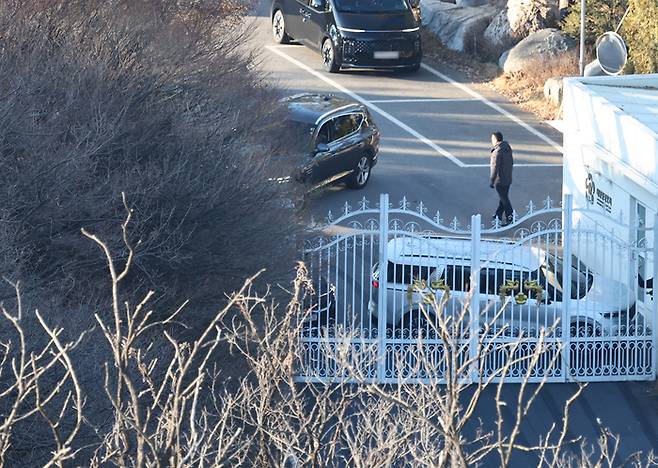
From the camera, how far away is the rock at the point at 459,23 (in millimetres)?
28000

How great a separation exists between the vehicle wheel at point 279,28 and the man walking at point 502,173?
11.1m

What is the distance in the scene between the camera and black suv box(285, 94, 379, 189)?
61.7 ft

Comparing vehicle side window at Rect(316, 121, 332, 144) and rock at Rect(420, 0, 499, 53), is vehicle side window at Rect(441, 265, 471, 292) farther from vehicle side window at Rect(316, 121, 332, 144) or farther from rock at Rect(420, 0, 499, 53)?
rock at Rect(420, 0, 499, 53)

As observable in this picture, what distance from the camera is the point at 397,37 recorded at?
2555 cm

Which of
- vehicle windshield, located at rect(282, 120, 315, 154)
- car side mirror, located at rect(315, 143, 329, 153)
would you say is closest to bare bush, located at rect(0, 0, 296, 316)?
vehicle windshield, located at rect(282, 120, 315, 154)

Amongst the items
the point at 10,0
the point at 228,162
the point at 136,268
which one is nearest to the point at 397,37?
the point at 10,0

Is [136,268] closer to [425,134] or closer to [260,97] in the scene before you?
[260,97]

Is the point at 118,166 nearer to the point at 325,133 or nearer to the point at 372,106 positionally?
the point at 325,133

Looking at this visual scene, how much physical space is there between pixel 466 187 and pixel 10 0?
8167mm

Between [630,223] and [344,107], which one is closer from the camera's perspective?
[630,223]

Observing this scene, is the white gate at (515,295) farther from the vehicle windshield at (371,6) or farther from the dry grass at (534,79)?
the vehicle windshield at (371,6)

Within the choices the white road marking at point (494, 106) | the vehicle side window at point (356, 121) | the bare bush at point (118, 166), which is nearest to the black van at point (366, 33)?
the white road marking at point (494, 106)

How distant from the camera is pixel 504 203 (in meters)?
18.0

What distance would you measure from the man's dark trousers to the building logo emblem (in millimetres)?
2261
